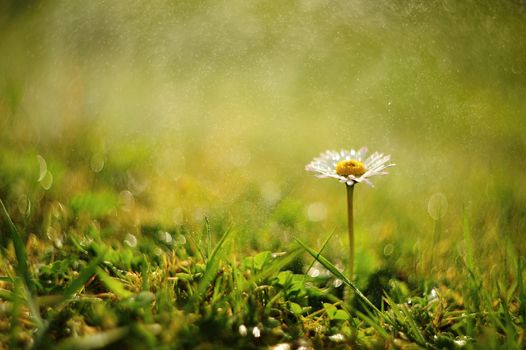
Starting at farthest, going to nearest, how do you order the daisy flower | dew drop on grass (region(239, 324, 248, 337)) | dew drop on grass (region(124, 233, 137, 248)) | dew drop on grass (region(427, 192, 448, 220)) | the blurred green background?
dew drop on grass (region(427, 192, 448, 220)) < the blurred green background < dew drop on grass (region(124, 233, 137, 248)) < the daisy flower < dew drop on grass (region(239, 324, 248, 337))

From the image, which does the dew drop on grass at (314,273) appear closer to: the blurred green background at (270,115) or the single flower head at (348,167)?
the blurred green background at (270,115)

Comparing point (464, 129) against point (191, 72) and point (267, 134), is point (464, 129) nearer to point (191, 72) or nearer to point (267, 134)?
point (267, 134)

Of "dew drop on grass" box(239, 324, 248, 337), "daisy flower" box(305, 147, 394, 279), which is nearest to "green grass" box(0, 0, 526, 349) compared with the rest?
"dew drop on grass" box(239, 324, 248, 337)

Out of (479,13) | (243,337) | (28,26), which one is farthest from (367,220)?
(28,26)

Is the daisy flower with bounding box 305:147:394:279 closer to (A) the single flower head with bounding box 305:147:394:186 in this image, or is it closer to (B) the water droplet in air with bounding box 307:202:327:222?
(A) the single flower head with bounding box 305:147:394:186

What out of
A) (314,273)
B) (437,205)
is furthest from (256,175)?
(314,273)

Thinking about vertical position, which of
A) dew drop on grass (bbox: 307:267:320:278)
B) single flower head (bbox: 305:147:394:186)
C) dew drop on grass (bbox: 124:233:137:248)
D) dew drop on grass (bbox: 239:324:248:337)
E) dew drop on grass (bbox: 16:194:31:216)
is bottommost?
dew drop on grass (bbox: 239:324:248:337)
